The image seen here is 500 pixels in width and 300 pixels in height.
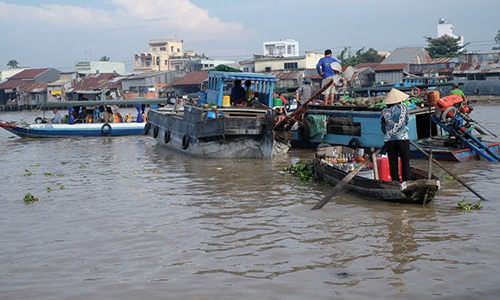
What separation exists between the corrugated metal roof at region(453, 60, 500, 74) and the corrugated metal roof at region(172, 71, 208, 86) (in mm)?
22471

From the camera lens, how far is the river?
5348 millimetres

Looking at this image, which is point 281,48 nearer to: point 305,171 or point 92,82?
point 92,82

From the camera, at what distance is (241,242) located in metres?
6.89

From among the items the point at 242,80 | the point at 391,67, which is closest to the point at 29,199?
the point at 242,80

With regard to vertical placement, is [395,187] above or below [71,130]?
below

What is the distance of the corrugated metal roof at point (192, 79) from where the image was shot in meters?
51.8

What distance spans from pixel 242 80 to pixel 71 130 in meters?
11.0

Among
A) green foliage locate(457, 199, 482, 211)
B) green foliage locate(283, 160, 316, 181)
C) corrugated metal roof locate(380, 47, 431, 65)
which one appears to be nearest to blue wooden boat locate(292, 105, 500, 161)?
green foliage locate(283, 160, 316, 181)

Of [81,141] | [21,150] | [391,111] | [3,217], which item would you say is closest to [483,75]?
[81,141]

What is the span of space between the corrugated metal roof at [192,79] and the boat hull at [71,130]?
27.9 meters

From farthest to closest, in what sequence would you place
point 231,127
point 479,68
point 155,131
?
point 479,68
point 155,131
point 231,127

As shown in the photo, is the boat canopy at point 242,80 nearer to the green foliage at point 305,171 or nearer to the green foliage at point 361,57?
the green foliage at point 305,171

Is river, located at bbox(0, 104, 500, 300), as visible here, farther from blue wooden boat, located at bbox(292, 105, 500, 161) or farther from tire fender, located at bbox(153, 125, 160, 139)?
tire fender, located at bbox(153, 125, 160, 139)

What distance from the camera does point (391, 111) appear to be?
27.4 feet
